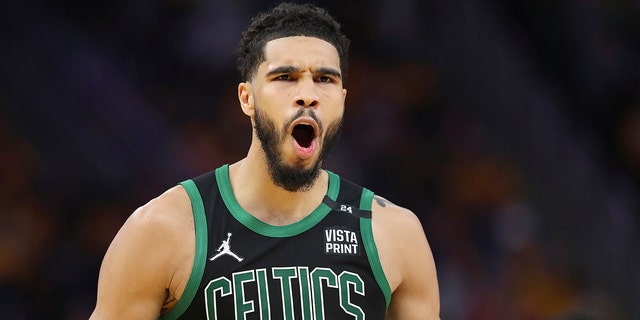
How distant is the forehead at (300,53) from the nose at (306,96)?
0.26ft

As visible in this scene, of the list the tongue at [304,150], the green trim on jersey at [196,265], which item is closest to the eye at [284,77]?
the tongue at [304,150]

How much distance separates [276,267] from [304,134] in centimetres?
48

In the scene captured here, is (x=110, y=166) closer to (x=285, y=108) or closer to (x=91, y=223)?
(x=91, y=223)

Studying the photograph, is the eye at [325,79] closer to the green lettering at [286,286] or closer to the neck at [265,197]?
the neck at [265,197]

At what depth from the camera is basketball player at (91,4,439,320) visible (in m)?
3.00

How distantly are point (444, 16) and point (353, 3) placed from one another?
63 cm

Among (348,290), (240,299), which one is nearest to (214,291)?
(240,299)

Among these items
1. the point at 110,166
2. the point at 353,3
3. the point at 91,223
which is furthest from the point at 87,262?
the point at 353,3

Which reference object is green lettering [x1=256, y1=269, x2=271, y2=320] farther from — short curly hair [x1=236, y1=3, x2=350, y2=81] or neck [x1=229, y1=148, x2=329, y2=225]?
short curly hair [x1=236, y1=3, x2=350, y2=81]

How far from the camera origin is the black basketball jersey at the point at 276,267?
119 inches

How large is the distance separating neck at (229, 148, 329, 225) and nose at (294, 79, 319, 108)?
265 mm

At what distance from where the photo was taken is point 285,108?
Answer: 3074 millimetres

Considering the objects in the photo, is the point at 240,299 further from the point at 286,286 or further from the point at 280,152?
the point at 280,152

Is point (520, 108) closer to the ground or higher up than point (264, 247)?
higher up
